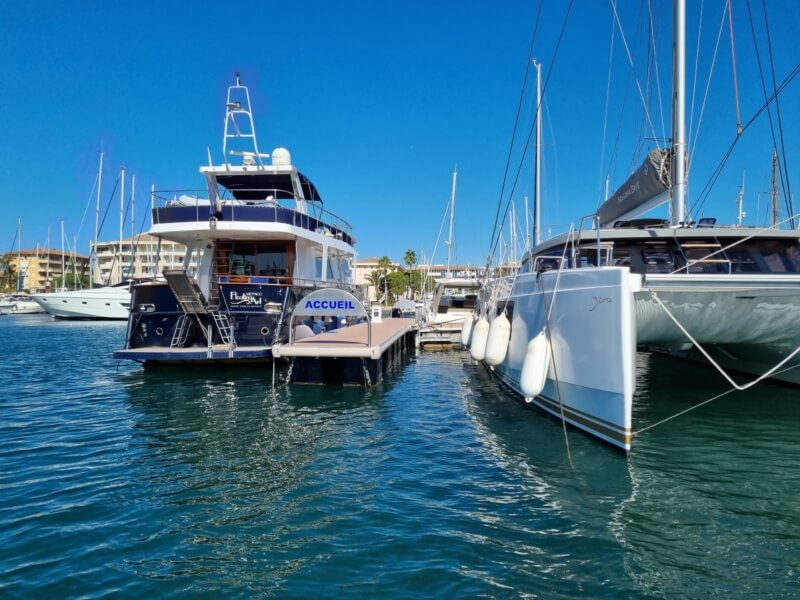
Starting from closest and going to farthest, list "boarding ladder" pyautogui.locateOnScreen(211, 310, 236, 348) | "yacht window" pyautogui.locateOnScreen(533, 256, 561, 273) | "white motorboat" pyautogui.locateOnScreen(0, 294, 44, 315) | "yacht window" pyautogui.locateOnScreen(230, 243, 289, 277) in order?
"yacht window" pyautogui.locateOnScreen(533, 256, 561, 273) < "boarding ladder" pyautogui.locateOnScreen(211, 310, 236, 348) < "yacht window" pyautogui.locateOnScreen(230, 243, 289, 277) < "white motorboat" pyautogui.locateOnScreen(0, 294, 44, 315)

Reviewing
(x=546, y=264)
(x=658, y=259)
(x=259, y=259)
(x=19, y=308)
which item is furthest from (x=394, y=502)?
(x=19, y=308)

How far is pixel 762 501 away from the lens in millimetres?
6098

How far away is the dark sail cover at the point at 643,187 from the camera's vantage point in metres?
9.95

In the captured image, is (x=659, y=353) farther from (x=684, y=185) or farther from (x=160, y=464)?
(x=160, y=464)

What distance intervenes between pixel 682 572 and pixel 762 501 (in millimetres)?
2238

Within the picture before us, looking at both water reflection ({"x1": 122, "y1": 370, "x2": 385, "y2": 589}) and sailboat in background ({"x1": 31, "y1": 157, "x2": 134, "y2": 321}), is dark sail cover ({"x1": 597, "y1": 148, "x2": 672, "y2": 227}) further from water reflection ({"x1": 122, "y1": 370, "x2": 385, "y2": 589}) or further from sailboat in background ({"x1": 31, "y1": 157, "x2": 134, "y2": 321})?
sailboat in background ({"x1": 31, "y1": 157, "x2": 134, "y2": 321})

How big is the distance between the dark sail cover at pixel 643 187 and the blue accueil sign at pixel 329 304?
6407 mm

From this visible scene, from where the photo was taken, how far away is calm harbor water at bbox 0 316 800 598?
457 cm

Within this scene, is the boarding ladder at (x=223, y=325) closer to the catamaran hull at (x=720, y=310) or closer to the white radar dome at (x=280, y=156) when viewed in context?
the white radar dome at (x=280, y=156)

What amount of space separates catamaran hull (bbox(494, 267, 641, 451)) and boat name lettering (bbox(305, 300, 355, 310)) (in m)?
5.40

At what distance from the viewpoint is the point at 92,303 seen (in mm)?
52281

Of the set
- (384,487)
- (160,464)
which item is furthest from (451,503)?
(160,464)

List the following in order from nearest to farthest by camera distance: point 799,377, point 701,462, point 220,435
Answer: point 701,462, point 220,435, point 799,377

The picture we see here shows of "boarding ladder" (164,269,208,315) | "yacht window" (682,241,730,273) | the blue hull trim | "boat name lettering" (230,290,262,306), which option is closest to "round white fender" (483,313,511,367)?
"yacht window" (682,241,730,273)
